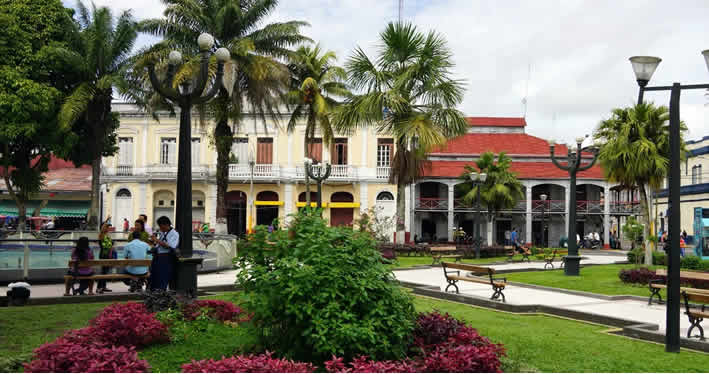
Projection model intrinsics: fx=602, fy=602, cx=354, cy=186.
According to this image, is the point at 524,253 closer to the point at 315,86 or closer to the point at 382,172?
the point at 315,86

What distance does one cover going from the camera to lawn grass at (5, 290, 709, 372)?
6496 millimetres

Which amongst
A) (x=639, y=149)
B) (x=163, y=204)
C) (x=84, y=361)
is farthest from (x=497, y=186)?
(x=84, y=361)

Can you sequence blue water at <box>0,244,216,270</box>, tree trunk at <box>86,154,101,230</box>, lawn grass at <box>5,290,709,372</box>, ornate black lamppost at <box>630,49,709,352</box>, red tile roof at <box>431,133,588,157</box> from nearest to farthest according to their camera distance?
lawn grass at <box>5,290,709,372</box>, ornate black lamppost at <box>630,49,709,352</box>, blue water at <box>0,244,216,270</box>, tree trunk at <box>86,154,101,230</box>, red tile roof at <box>431,133,588,157</box>

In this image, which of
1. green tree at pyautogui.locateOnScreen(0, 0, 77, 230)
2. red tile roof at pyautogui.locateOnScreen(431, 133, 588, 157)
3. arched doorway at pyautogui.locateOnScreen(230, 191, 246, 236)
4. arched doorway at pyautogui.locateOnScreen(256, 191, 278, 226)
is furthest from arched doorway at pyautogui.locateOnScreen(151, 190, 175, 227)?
red tile roof at pyautogui.locateOnScreen(431, 133, 588, 157)

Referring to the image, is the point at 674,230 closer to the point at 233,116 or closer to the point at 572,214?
the point at 572,214

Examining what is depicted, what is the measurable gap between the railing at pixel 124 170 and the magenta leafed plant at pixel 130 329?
121 ft

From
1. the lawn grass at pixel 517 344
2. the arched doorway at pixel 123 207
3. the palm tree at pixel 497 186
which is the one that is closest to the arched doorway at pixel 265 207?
the arched doorway at pixel 123 207

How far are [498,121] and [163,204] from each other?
2518cm

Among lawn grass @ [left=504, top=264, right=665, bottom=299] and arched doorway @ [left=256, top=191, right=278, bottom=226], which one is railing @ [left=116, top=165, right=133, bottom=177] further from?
lawn grass @ [left=504, top=264, right=665, bottom=299]

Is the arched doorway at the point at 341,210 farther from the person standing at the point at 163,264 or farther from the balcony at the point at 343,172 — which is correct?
the person standing at the point at 163,264

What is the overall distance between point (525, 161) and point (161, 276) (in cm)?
3581

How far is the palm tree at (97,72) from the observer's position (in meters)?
24.4

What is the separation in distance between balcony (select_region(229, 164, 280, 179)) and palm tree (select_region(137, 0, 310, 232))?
58.5 feet

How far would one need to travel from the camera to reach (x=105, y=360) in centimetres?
508
